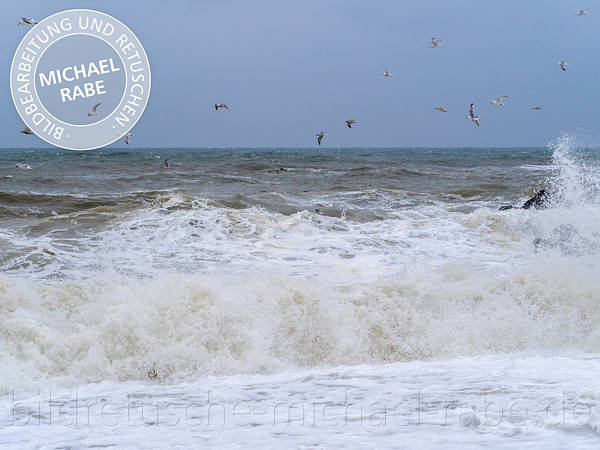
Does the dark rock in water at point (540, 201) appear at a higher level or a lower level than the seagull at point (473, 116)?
lower

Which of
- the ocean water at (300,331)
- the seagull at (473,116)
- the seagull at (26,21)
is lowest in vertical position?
the ocean water at (300,331)

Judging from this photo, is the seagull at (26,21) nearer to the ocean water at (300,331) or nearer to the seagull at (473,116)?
the ocean water at (300,331)

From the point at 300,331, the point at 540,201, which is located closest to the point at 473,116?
the point at 540,201

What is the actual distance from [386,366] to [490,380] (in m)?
1.04

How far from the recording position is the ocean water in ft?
12.8

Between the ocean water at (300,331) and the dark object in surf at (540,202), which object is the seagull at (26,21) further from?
the dark object in surf at (540,202)

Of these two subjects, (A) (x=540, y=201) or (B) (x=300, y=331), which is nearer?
(B) (x=300, y=331)

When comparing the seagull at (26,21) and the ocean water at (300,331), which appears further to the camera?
the seagull at (26,21)

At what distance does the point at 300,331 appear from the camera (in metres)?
6.12

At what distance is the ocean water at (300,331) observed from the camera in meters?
3.92

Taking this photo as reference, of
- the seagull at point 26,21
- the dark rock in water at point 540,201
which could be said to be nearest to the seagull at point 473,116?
the dark rock in water at point 540,201

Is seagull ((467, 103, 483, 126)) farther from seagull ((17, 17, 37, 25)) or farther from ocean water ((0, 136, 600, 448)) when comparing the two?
seagull ((17, 17, 37, 25))

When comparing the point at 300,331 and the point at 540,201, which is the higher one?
the point at 540,201

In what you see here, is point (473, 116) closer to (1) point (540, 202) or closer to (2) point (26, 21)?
(1) point (540, 202)
